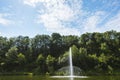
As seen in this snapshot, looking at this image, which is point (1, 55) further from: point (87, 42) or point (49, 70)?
point (87, 42)

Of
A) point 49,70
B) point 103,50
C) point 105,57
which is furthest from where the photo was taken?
point 103,50

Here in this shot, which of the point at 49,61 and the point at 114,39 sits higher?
the point at 114,39

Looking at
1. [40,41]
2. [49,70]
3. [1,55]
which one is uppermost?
[40,41]

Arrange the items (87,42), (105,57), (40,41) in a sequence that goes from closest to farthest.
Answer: (105,57) < (87,42) < (40,41)

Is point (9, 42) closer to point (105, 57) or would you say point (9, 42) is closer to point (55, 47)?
point (55, 47)

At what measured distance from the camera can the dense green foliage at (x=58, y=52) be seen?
259ft

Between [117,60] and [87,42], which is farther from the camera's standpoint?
[87,42]

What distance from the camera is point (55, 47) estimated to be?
324 feet

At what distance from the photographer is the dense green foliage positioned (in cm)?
7888

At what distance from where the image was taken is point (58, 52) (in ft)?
320

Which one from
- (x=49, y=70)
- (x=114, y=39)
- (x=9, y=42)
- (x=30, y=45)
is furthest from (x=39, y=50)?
(x=114, y=39)

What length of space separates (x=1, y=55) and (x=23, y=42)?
13444 millimetres

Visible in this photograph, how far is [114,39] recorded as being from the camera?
314 ft

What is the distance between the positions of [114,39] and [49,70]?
33.2m
